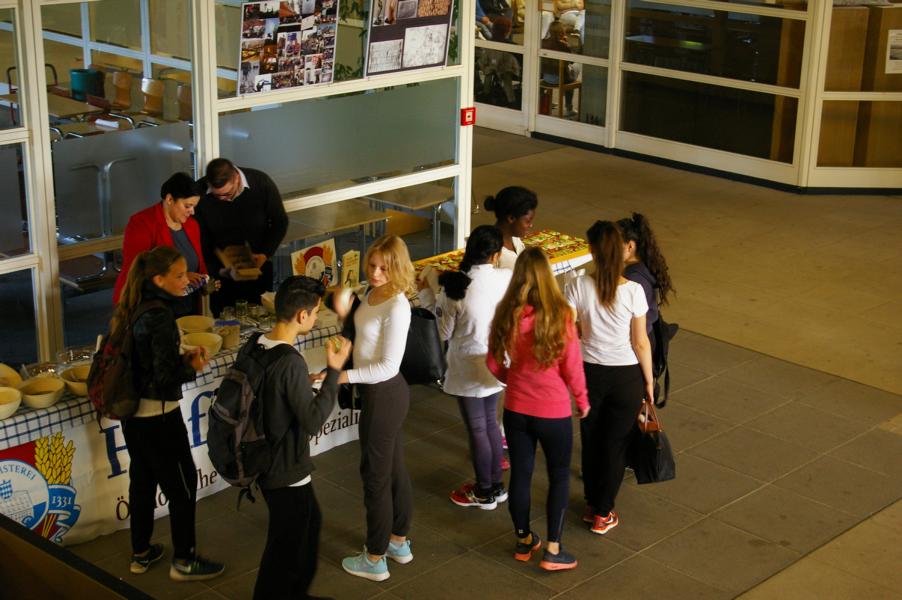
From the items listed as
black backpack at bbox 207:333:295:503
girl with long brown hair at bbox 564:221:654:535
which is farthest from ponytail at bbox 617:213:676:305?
black backpack at bbox 207:333:295:503

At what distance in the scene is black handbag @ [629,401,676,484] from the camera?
617 centimetres

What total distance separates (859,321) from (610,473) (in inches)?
161

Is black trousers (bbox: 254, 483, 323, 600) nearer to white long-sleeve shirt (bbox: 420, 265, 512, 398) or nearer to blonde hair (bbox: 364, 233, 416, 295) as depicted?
blonde hair (bbox: 364, 233, 416, 295)

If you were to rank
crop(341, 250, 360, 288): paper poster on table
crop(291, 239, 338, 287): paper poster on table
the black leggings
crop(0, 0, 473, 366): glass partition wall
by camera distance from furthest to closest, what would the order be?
crop(341, 250, 360, 288): paper poster on table → crop(291, 239, 338, 287): paper poster on table → crop(0, 0, 473, 366): glass partition wall → the black leggings

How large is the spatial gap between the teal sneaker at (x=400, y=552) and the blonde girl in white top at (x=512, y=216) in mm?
1570

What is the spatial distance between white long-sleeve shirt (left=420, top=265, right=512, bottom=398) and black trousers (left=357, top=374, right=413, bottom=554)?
60 cm

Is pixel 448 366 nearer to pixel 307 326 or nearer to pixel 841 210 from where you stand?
pixel 307 326

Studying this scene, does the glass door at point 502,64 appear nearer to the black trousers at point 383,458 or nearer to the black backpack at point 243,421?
the black trousers at point 383,458

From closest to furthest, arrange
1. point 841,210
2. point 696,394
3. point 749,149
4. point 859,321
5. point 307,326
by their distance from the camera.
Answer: point 307,326, point 696,394, point 859,321, point 841,210, point 749,149

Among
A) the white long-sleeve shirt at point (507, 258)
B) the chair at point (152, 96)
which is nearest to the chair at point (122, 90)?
the chair at point (152, 96)

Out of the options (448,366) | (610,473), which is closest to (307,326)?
(448,366)

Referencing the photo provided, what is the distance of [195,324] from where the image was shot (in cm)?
654

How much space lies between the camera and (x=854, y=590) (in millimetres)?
5785

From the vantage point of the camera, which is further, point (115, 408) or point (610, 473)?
point (610, 473)
